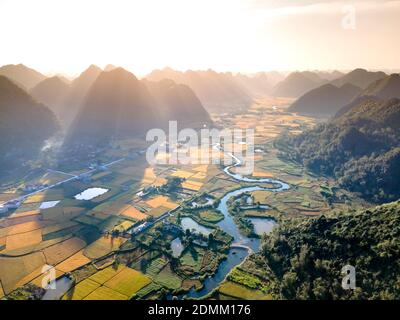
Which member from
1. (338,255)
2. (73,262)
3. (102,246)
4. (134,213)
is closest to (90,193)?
(134,213)

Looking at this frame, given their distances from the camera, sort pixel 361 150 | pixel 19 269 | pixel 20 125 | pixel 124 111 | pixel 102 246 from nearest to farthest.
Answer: pixel 19 269 < pixel 102 246 < pixel 361 150 < pixel 20 125 < pixel 124 111

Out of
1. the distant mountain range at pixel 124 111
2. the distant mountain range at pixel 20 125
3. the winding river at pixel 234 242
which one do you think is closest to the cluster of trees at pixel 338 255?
the winding river at pixel 234 242

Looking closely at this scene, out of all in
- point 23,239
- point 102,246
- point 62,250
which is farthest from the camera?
point 23,239

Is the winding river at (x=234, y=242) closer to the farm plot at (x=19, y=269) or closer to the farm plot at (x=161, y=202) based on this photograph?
the farm plot at (x=161, y=202)

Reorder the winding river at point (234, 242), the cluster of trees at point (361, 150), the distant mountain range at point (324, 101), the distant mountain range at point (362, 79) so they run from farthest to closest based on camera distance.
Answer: the distant mountain range at point (362, 79)
the distant mountain range at point (324, 101)
the cluster of trees at point (361, 150)
the winding river at point (234, 242)

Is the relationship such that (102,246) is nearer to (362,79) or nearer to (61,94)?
(61,94)

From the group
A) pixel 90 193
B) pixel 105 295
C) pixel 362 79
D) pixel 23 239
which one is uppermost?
pixel 362 79

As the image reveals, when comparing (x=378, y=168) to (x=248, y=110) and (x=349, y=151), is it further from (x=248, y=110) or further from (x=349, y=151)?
(x=248, y=110)
